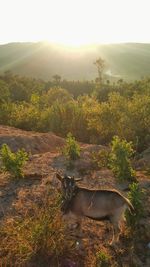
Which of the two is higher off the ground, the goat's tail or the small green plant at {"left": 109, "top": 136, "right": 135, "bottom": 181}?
the goat's tail

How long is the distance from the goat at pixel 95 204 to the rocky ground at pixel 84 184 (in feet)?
1.25

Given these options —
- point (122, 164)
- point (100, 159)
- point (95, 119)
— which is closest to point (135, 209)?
point (122, 164)

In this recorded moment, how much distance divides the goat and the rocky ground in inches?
15.0

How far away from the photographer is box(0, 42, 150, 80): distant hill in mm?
118137

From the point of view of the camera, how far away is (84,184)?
411 inches

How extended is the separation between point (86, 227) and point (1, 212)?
6.41 feet

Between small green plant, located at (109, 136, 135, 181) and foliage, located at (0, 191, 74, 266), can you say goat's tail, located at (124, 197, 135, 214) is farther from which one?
small green plant, located at (109, 136, 135, 181)

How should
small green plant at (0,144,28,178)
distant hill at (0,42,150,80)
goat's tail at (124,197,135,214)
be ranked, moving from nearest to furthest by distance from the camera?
goat's tail at (124,197,135,214)
small green plant at (0,144,28,178)
distant hill at (0,42,150,80)

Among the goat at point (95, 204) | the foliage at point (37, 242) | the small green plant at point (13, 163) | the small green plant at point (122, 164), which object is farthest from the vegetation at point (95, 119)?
the foliage at point (37, 242)

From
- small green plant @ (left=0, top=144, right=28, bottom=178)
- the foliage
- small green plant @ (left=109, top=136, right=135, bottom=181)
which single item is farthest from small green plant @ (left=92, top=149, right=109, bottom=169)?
the foliage

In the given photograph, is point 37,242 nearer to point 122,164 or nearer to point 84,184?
point 84,184

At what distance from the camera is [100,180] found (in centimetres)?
1065

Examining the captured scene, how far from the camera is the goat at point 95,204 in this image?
7.50 meters

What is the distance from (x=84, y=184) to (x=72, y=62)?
4741 inches
